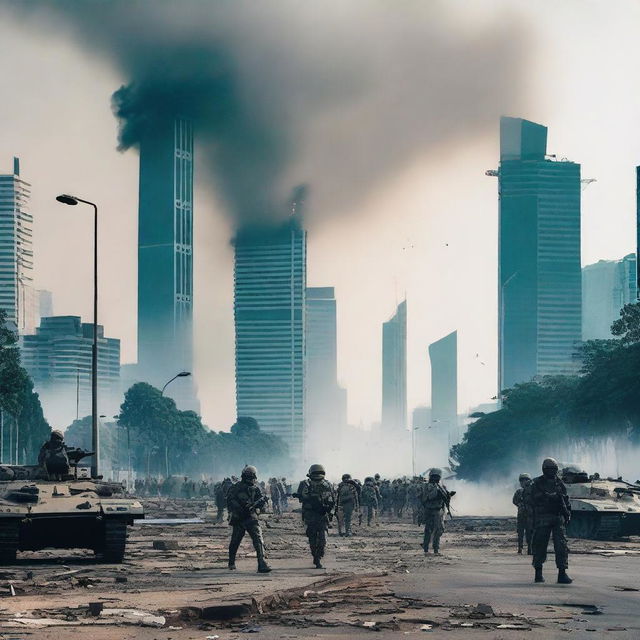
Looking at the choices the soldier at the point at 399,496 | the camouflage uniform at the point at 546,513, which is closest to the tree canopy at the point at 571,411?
the soldier at the point at 399,496

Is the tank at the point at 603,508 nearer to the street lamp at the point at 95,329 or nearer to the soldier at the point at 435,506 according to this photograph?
the soldier at the point at 435,506

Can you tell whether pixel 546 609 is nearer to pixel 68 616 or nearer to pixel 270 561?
pixel 68 616

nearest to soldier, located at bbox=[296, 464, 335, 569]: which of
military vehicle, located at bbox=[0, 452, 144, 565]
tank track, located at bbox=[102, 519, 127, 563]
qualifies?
military vehicle, located at bbox=[0, 452, 144, 565]

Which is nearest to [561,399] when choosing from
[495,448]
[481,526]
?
[495,448]

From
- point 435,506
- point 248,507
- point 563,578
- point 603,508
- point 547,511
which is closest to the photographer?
point 563,578

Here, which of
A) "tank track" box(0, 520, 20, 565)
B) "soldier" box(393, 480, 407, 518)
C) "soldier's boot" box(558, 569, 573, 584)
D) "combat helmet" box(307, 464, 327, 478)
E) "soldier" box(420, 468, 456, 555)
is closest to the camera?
"soldier's boot" box(558, 569, 573, 584)

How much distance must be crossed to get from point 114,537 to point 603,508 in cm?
1405

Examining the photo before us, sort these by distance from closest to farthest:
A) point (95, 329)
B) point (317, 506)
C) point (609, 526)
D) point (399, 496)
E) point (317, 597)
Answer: point (317, 597) → point (317, 506) → point (609, 526) → point (95, 329) → point (399, 496)

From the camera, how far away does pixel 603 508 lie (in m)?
37.1

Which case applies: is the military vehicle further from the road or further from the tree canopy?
the tree canopy

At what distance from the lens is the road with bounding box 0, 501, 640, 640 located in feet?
51.7

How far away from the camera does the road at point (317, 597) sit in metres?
15.8

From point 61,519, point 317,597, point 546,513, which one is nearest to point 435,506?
point 61,519

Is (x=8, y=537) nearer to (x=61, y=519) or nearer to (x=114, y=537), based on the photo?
(x=61, y=519)
